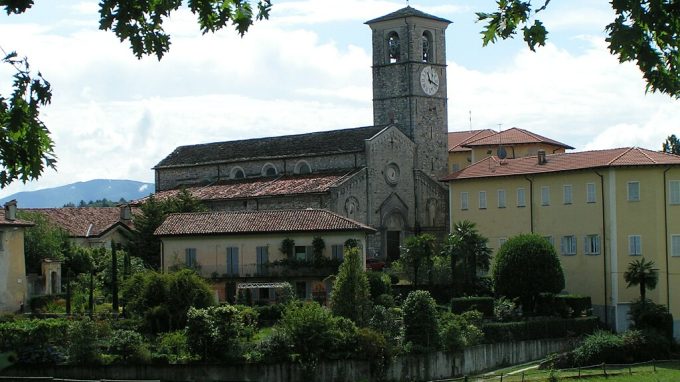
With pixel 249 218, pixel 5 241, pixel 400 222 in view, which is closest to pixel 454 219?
pixel 400 222

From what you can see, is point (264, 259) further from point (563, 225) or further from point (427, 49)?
point (427, 49)

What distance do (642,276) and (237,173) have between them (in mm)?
36359

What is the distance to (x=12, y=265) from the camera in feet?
190

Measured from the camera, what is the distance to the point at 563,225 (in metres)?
64.0

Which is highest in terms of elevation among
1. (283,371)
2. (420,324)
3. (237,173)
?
(237,173)

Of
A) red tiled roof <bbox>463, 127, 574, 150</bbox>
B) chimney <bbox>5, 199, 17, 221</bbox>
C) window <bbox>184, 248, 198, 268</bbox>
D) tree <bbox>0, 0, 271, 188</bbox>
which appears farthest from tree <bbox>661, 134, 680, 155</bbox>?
tree <bbox>0, 0, 271, 188</bbox>

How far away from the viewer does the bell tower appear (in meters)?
83.6

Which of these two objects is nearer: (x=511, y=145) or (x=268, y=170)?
(x=268, y=170)

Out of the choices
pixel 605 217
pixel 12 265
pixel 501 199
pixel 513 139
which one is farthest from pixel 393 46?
pixel 12 265

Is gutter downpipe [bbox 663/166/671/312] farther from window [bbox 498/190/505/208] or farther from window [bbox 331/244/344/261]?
window [bbox 331/244/344/261]

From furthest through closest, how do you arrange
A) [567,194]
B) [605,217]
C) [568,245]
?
[567,194] < [568,245] < [605,217]

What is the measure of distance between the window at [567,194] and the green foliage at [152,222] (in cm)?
2371

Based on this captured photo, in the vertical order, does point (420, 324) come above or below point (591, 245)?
below

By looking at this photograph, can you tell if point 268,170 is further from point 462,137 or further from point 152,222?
point 462,137
